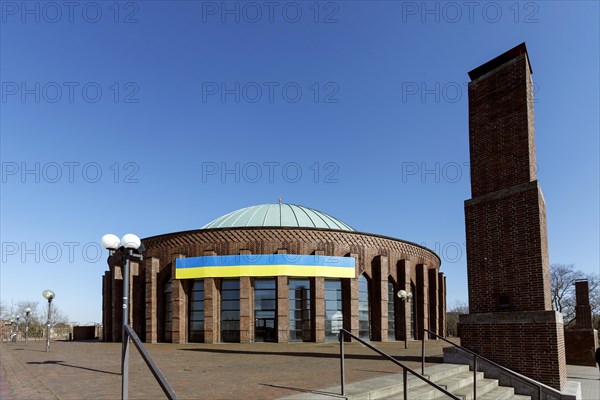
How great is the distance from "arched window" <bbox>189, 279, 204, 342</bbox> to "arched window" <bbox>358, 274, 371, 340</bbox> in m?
9.73

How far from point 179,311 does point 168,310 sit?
2256 mm

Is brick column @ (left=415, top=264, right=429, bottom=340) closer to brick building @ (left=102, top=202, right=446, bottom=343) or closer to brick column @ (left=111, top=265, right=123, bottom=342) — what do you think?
brick building @ (left=102, top=202, right=446, bottom=343)

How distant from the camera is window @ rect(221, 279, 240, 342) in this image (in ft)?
93.1

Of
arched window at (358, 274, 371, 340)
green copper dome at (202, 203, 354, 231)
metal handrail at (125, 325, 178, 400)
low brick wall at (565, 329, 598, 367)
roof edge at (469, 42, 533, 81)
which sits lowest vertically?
low brick wall at (565, 329, 598, 367)

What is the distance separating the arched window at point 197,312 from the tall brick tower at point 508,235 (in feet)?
61.4

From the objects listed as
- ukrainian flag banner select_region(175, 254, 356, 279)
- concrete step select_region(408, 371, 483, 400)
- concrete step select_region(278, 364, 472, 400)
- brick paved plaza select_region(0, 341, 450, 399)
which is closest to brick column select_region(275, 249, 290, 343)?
ukrainian flag banner select_region(175, 254, 356, 279)

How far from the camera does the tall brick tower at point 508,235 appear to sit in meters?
12.7

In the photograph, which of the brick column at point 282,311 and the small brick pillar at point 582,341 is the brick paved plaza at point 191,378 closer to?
the brick column at point 282,311

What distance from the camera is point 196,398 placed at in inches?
320

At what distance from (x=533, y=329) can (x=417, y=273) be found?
22.1 meters

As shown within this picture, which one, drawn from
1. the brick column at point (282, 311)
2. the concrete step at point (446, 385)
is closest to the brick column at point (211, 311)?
the brick column at point (282, 311)

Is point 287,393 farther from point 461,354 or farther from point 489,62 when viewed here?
point 489,62

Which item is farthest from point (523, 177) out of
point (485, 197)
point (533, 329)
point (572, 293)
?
point (572, 293)

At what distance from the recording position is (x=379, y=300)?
99.3ft
